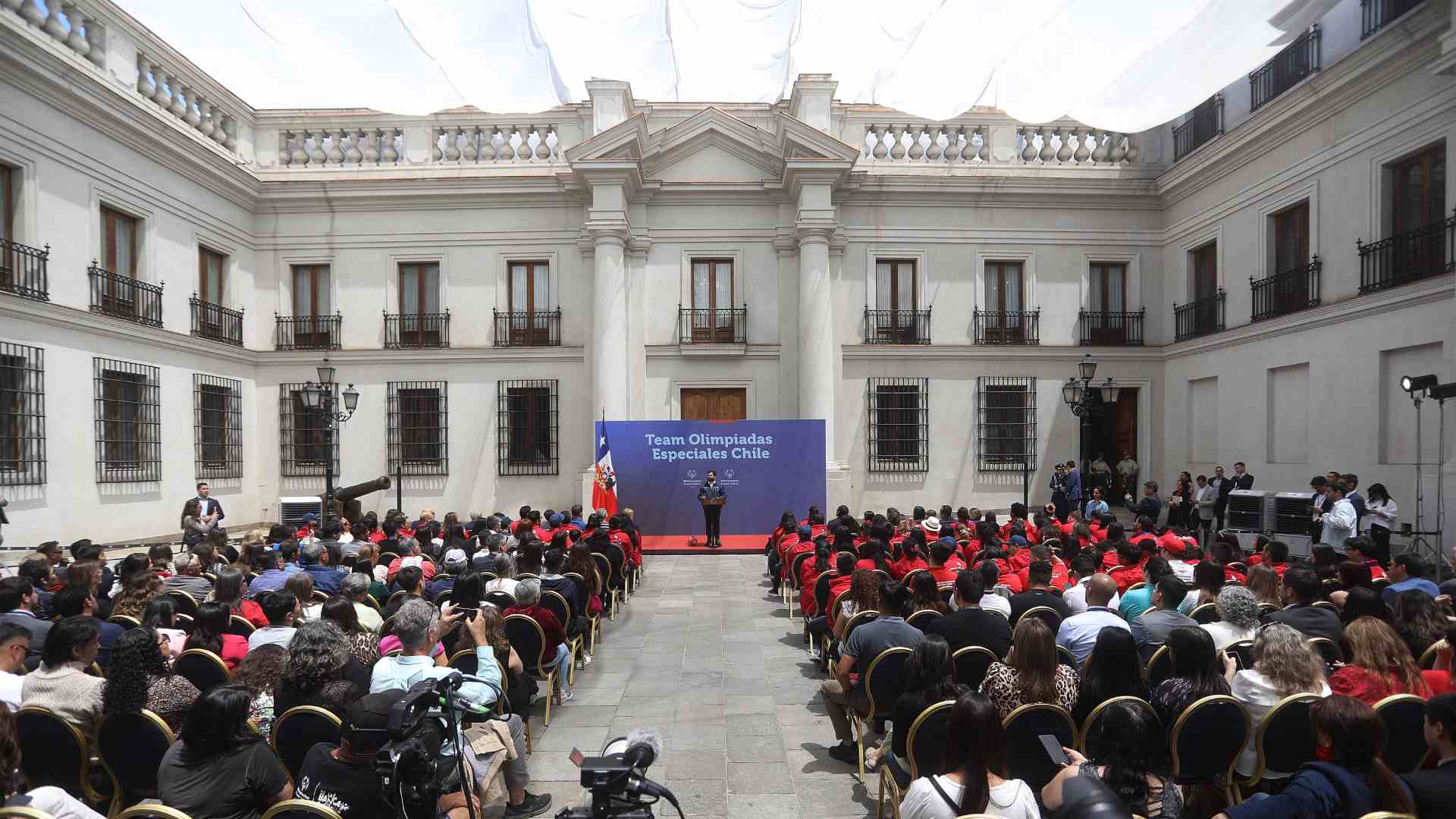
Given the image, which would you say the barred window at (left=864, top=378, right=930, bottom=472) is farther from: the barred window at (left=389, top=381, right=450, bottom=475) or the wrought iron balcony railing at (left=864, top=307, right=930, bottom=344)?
the barred window at (left=389, top=381, right=450, bottom=475)

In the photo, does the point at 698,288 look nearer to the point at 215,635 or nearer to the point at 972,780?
the point at 215,635

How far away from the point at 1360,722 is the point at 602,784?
7.85 feet

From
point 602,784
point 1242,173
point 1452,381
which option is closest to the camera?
point 602,784

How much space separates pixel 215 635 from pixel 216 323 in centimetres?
1464

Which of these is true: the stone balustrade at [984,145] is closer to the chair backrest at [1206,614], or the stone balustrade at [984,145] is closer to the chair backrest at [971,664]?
the chair backrest at [1206,614]

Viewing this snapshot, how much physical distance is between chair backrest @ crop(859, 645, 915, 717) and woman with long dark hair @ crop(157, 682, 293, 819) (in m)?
3.04

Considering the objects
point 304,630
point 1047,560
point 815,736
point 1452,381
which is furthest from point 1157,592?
point 1452,381

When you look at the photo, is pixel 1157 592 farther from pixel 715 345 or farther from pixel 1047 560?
pixel 715 345

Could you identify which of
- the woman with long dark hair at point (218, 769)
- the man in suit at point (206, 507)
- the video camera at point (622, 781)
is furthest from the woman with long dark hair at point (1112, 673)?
the man in suit at point (206, 507)

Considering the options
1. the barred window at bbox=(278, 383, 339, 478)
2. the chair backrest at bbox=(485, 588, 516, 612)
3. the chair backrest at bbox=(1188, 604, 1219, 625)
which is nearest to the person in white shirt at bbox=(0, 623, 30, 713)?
the chair backrest at bbox=(485, 588, 516, 612)

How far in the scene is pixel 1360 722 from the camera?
2412 mm

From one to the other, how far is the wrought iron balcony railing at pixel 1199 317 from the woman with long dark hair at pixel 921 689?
51.1 feet

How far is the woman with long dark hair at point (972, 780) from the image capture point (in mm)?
2484

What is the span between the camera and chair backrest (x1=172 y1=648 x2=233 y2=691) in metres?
4.09
